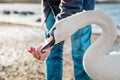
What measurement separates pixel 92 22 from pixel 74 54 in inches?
25.9

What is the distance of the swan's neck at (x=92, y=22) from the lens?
2.93 m

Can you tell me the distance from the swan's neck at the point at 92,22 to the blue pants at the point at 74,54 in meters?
0.38

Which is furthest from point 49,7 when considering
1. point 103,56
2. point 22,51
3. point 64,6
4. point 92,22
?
point 22,51

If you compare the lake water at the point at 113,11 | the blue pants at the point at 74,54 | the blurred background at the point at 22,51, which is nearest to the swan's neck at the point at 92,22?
the blue pants at the point at 74,54

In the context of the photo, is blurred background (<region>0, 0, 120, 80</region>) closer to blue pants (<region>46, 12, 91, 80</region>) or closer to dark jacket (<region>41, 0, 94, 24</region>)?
blue pants (<region>46, 12, 91, 80</region>)

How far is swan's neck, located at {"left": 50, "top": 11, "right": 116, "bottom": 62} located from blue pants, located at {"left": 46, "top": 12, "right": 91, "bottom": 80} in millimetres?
383

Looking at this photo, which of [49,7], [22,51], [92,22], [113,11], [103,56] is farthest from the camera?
[113,11]

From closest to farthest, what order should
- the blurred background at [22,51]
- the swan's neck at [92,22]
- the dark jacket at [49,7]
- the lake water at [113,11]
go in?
the swan's neck at [92,22], the dark jacket at [49,7], the blurred background at [22,51], the lake water at [113,11]

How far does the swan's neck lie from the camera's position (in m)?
2.93

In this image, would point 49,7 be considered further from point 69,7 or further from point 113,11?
point 113,11

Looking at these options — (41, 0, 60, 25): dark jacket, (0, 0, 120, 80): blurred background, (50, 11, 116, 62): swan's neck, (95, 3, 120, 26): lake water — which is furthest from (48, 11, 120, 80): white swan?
(95, 3, 120, 26): lake water

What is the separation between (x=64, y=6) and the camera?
→ 317 centimetres

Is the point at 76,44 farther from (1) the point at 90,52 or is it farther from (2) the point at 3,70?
(2) the point at 3,70

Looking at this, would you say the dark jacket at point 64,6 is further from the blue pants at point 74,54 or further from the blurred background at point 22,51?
the blurred background at point 22,51
